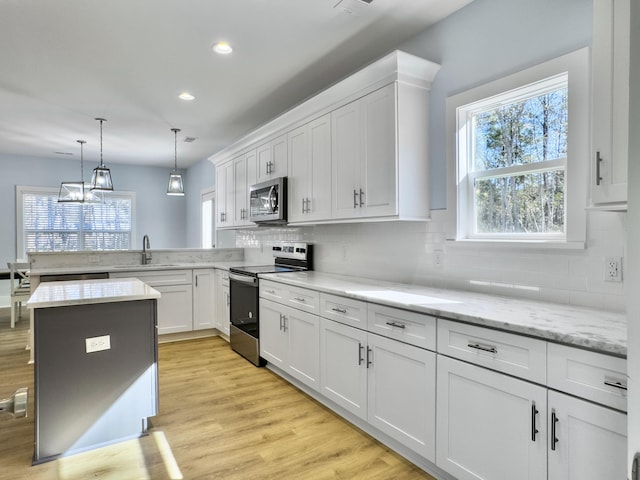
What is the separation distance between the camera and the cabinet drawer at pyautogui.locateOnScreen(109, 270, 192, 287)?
4434mm

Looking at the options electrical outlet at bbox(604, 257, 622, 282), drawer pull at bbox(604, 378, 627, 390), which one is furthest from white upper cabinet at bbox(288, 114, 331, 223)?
drawer pull at bbox(604, 378, 627, 390)

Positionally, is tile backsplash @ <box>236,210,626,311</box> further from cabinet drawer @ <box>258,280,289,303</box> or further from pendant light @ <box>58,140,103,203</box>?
pendant light @ <box>58,140,103,203</box>

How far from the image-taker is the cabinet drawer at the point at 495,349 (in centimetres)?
151

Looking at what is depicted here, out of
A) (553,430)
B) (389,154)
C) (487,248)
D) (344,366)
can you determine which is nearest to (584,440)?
(553,430)

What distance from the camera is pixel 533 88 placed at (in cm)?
219

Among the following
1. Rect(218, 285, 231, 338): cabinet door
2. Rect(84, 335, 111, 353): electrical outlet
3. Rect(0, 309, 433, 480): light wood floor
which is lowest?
Rect(0, 309, 433, 480): light wood floor

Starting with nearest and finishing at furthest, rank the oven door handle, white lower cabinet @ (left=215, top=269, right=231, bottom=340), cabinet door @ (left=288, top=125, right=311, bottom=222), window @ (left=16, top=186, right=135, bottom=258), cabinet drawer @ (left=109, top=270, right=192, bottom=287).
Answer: cabinet door @ (left=288, top=125, right=311, bottom=222) < the oven door handle < cabinet drawer @ (left=109, top=270, right=192, bottom=287) < white lower cabinet @ (left=215, top=269, right=231, bottom=340) < window @ (left=16, top=186, right=135, bottom=258)

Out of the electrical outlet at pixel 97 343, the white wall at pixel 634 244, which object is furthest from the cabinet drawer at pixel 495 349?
the electrical outlet at pixel 97 343

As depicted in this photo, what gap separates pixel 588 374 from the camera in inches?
53.5

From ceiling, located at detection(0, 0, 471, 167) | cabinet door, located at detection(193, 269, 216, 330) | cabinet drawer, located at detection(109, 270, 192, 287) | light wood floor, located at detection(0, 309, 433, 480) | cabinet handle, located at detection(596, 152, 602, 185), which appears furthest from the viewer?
cabinet door, located at detection(193, 269, 216, 330)

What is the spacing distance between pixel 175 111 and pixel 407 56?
3005mm

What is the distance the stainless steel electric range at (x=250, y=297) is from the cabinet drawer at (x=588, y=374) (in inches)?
105

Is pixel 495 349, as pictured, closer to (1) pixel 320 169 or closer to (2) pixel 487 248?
(2) pixel 487 248

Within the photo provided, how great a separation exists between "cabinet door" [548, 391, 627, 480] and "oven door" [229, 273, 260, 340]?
106 inches
